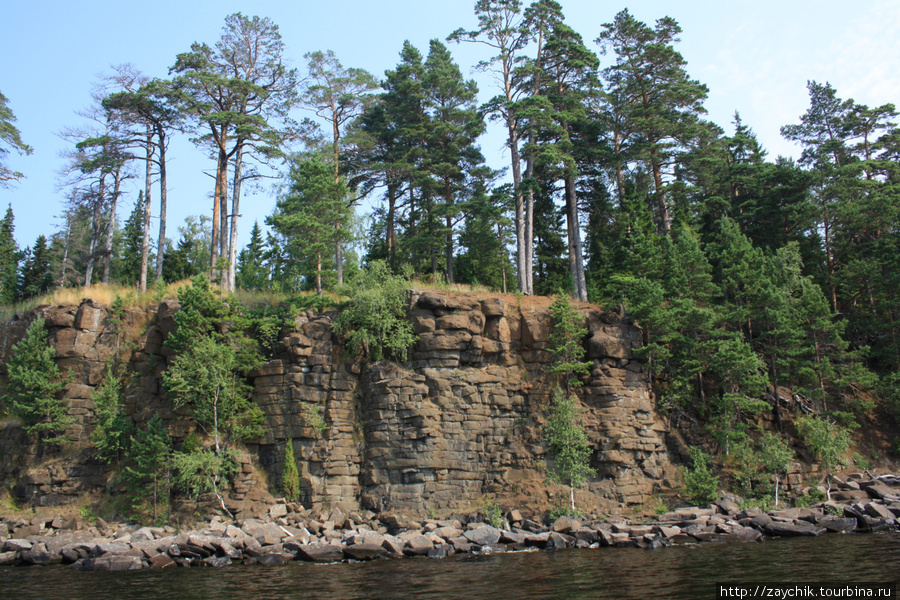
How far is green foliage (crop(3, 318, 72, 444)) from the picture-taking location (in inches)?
1097

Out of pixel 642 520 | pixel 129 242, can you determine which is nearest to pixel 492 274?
pixel 642 520

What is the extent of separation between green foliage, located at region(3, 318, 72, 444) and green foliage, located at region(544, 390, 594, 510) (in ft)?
73.2

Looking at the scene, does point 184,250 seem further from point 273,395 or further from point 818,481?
point 818,481

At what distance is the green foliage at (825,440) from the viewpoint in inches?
1151

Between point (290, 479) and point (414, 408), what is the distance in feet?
20.6

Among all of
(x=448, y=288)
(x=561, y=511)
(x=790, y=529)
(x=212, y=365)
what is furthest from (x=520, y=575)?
(x=448, y=288)

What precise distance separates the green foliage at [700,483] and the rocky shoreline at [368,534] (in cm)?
59

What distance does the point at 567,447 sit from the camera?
2719 centimetres

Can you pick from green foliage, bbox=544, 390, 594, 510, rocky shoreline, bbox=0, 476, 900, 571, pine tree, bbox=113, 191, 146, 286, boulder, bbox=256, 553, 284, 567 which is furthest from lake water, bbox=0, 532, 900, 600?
pine tree, bbox=113, 191, 146, 286

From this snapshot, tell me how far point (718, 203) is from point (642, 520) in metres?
27.0

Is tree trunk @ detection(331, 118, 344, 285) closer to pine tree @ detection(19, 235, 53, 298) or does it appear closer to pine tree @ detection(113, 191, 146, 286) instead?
pine tree @ detection(113, 191, 146, 286)

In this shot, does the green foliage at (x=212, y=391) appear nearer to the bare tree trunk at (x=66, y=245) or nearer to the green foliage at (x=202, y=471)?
the green foliage at (x=202, y=471)

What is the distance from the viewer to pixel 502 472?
28172 mm

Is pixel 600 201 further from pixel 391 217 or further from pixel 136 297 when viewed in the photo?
pixel 136 297
